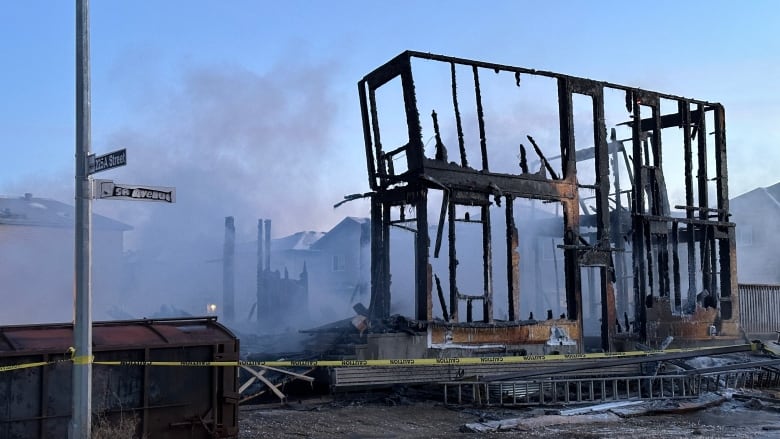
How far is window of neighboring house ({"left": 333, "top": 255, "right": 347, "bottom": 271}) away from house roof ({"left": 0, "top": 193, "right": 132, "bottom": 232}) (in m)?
17.0

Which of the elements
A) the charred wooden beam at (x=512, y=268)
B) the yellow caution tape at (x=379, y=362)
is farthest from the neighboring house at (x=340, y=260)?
the yellow caution tape at (x=379, y=362)

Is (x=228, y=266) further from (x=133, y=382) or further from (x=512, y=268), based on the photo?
(x=133, y=382)

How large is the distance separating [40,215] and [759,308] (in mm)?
32102

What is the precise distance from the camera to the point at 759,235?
4400 centimetres

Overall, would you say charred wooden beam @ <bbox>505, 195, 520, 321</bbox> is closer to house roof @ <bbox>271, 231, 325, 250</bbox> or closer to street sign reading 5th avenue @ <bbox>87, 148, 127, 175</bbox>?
street sign reading 5th avenue @ <bbox>87, 148, 127, 175</bbox>

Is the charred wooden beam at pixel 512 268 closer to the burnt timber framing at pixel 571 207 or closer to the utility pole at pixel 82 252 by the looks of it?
the burnt timber framing at pixel 571 207

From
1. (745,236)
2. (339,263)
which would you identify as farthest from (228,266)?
(745,236)

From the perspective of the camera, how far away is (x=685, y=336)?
815 inches

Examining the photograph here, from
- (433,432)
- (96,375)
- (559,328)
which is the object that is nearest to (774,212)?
(559,328)

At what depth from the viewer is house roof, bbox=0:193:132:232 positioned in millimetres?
36438

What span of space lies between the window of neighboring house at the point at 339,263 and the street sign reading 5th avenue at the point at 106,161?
150ft

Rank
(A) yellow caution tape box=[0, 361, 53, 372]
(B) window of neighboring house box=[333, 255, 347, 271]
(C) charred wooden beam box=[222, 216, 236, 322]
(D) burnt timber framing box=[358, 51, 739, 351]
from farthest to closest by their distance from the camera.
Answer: (B) window of neighboring house box=[333, 255, 347, 271] < (C) charred wooden beam box=[222, 216, 236, 322] < (D) burnt timber framing box=[358, 51, 739, 351] < (A) yellow caution tape box=[0, 361, 53, 372]

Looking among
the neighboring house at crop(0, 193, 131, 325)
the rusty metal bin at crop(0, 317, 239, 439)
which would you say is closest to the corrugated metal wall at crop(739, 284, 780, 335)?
the rusty metal bin at crop(0, 317, 239, 439)

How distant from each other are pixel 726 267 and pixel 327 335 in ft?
41.2
